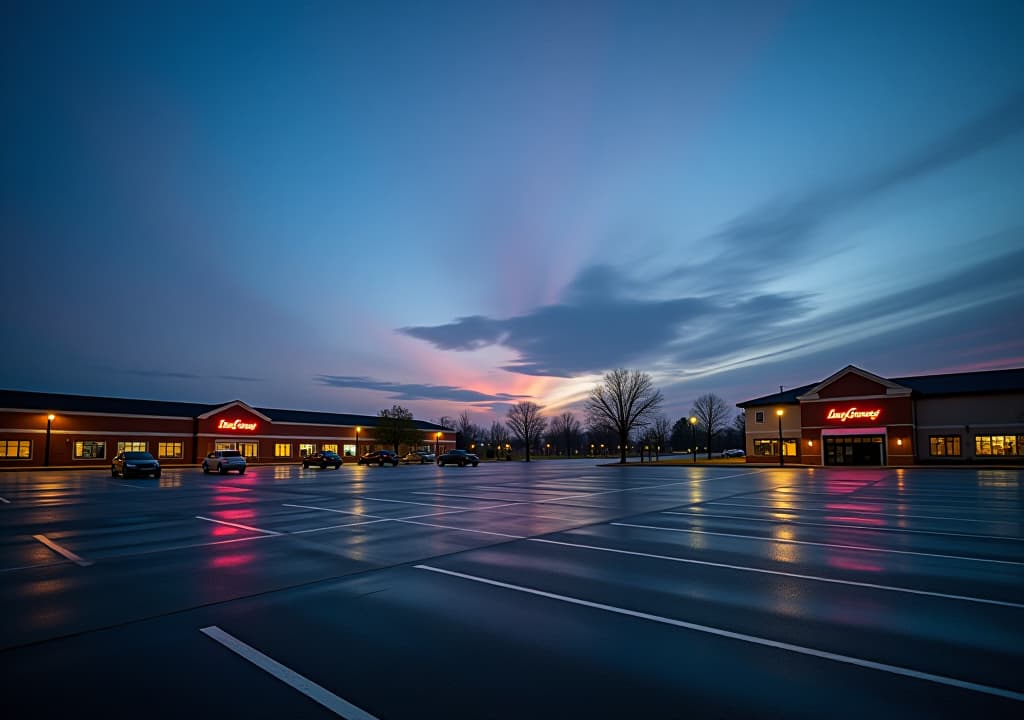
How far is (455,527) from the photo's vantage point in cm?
1266

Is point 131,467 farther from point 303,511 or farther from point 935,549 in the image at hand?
point 935,549

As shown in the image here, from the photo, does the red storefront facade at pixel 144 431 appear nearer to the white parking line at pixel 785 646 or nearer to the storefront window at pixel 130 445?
the storefront window at pixel 130 445

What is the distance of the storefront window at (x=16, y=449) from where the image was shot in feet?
152

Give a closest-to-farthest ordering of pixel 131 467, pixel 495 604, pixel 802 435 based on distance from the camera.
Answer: pixel 495 604 < pixel 131 467 < pixel 802 435

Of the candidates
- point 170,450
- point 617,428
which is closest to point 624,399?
point 617,428

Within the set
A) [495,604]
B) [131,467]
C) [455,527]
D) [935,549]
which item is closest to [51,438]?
[131,467]

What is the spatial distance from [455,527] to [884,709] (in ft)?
31.5

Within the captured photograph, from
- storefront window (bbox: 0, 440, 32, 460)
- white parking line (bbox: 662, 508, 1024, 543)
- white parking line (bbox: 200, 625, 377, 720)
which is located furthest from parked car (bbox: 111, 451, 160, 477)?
white parking line (bbox: 200, 625, 377, 720)

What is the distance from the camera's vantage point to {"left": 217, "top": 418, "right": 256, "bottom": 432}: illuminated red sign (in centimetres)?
6053

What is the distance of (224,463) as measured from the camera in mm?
39844

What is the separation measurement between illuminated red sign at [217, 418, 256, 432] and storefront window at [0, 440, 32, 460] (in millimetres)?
15990

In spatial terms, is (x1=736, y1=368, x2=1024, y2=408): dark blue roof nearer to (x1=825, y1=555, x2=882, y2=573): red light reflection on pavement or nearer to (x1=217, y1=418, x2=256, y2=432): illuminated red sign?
(x1=825, y1=555, x2=882, y2=573): red light reflection on pavement

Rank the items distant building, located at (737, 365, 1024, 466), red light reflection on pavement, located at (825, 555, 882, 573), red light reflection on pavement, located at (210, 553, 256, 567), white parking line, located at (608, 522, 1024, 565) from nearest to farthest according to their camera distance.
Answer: red light reflection on pavement, located at (825, 555, 882, 573) → red light reflection on pavement, located at (210, 553, 256, 567) → white parking line, located at (608, 522, 1024, 565) → distant building, located at (737, 365, 1024, 466)

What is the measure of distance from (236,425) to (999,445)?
238 ft
